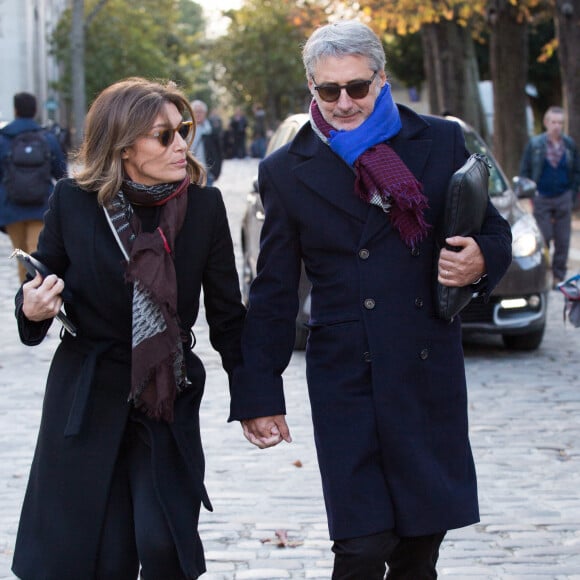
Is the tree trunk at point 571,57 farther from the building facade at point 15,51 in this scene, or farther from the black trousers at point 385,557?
the building facade at point 15,51

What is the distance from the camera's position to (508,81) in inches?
929

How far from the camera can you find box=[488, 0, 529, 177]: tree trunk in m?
23.3

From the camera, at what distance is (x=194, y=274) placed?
4.06 meters

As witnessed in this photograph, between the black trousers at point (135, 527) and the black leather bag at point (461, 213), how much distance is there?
0.96 metres

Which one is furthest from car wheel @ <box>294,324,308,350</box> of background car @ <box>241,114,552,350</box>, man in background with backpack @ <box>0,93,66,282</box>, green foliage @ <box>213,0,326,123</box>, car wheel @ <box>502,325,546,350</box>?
green foliage @ <box>213,0,326,123</box>

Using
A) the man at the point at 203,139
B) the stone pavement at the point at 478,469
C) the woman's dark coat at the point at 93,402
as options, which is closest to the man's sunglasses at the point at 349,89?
the woman's dark coat at the point at 93,402

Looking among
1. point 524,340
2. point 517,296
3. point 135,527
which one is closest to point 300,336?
point 517,296

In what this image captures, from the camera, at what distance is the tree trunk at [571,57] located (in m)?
22.4

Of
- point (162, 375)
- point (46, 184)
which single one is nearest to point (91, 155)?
point (162, 375)

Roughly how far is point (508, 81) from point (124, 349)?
20455mm

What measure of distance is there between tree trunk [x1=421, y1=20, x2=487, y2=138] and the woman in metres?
22.0

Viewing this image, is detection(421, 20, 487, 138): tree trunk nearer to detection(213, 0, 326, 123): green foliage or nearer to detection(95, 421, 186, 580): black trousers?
detection(95, 421, 186, 580): black trousers

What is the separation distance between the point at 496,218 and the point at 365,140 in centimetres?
50

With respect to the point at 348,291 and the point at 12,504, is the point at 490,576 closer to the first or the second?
the point at 348,291
